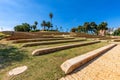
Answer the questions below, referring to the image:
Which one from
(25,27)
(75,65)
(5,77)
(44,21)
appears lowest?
(5,77)

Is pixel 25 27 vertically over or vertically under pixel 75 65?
over

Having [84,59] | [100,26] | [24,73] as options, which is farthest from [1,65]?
[100,26]

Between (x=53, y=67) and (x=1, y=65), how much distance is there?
261cm

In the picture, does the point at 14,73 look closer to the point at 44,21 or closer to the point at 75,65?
the point at 75,65

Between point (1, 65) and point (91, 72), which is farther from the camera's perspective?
point (1, 65)

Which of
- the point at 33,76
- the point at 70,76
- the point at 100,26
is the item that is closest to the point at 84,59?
the point at 70,76

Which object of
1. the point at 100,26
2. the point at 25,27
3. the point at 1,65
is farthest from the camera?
the point at 25,27

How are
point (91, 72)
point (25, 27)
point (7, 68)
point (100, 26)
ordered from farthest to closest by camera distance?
point (25, 27) < point (100, 26) < point (7, 68) < point (91, 72)

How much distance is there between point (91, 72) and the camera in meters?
3.59

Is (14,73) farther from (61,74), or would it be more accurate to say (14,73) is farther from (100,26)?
(100,26)

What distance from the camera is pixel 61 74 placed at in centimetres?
349

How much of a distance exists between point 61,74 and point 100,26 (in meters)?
51.4

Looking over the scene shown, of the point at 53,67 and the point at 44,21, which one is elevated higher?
the point at 44,21

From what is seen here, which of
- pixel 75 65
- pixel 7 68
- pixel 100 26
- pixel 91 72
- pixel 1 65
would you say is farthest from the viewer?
pixel 100 26
